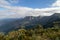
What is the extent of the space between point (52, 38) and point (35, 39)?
948 centimetres

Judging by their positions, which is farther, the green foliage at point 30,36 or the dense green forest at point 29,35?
the dense green forest at point 29,35

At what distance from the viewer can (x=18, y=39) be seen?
59.0 m

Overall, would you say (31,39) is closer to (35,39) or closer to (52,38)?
(35,39)

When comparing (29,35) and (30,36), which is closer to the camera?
(30,36)

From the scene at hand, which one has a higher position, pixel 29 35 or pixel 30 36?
pixel 30 36

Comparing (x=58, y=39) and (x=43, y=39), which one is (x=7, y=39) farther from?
(x=58, y=39)

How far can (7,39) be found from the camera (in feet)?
206

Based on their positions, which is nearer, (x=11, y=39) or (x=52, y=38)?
(x=11, y=39)

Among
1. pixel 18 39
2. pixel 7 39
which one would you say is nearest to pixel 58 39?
pixel 18 39

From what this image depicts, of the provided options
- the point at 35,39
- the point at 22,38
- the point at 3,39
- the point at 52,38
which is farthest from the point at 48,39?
the point at 3,39

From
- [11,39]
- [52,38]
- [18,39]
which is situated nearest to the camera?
[18,39]

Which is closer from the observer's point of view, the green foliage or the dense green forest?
the green foliage

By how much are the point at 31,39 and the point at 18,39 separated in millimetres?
4817

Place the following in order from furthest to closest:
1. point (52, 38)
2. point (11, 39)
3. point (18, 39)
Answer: point (52, 38) → point (11, 39) → point (18, 39)
